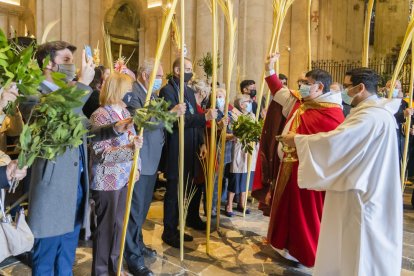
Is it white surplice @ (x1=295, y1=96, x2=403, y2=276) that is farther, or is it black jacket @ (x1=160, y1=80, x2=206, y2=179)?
black jacket @ (x1=160, y1=80, x2=206, y2=179)

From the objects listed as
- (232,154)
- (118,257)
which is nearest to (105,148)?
(118,257)

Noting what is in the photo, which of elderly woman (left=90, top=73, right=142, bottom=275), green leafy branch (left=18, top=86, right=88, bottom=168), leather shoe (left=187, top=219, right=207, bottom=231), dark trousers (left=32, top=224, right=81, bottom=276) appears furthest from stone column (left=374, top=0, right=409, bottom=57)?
green leafy branch (left=18, top=86, right=88, bottom=168)

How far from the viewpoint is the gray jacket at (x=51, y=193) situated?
239 centimetres

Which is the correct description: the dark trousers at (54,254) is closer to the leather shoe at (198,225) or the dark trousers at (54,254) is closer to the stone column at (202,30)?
the leather shoe at (198,225)

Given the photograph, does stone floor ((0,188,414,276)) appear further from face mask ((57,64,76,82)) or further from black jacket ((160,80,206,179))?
face mask ((57,64,76,82))

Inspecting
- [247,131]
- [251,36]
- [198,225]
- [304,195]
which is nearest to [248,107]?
[247,131]

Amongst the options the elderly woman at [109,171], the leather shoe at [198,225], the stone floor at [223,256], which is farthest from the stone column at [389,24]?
the elderly woman at [109,171]

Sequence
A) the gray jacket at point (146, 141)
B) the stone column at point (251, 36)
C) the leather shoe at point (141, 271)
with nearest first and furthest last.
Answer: the leather shoe at point (141, 271)
the gray jacket at point (146, 141)
the stone column at point (251, 36)

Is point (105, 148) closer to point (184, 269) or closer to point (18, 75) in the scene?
point (18, 75)

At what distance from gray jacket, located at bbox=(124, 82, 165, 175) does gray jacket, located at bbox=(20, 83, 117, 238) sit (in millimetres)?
888

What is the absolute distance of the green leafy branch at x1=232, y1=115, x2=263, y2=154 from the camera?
14.7 feet

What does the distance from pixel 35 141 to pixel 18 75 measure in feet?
1.08

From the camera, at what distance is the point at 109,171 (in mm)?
2885

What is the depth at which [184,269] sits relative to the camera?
3566 millimetres
